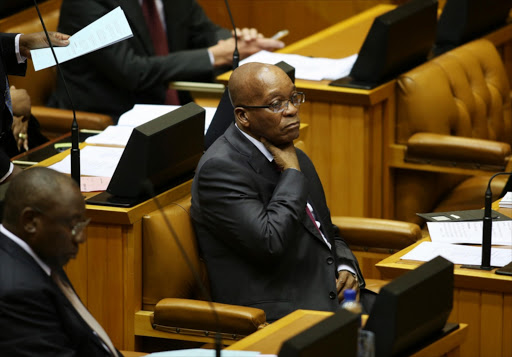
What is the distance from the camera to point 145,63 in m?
4.77

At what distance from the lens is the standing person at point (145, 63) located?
4723 mm

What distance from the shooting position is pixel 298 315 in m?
2.76

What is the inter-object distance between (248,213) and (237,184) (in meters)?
0.11

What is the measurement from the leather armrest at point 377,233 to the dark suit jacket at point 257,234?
0.46 m

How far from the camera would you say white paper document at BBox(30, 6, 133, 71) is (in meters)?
3.22

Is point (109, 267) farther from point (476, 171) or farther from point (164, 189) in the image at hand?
point (476, 171)

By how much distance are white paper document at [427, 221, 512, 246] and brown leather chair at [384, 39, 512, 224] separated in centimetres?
106

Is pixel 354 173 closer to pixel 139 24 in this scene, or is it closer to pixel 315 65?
pixel 315 65

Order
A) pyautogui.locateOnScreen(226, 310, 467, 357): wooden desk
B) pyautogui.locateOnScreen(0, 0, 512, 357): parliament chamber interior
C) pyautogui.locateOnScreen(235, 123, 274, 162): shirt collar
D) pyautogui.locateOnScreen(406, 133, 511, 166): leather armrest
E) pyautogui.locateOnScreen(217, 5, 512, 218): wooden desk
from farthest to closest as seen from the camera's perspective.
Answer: pyautogui.locateOnScreen(217, 5, 512, 218): wooden desk, pyautogui.locateOnScreen(406, 133, 511, 166): leather armrest, pyautogui.locateOnScreen(235, 123, 274, 162): shirt collar, pyautogui.locateOnScreen(0, 0, 512, 357): parliament chamber interior, pyautogui.locateOnScreen(226, 310, 467, 357): wooden desk

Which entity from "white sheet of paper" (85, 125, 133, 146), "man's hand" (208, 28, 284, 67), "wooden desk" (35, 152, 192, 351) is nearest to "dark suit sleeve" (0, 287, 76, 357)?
"wooden desk" (35, 152, 192, 351)

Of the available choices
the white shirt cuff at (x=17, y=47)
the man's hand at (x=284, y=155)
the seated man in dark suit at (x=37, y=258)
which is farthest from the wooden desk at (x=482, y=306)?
the white shirt cuff at (x=17, y=47)

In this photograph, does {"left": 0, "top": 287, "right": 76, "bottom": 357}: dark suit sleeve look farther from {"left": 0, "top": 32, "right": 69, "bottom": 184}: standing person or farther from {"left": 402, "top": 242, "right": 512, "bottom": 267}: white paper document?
{"left": 402, "top": 242, "right": 512, "bottom": 267}: white paper document

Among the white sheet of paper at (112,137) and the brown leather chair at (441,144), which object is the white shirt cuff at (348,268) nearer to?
the white sheet of paper at (112,137)

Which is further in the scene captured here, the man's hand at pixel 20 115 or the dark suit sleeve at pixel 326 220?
the man's hand at pixel 20 115
